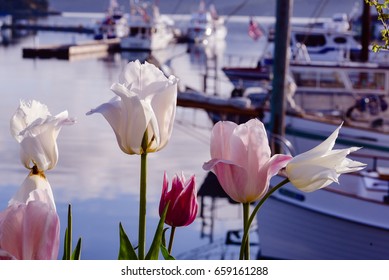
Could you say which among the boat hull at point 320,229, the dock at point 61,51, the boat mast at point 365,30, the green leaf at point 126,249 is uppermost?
the green leaf at point 126,249

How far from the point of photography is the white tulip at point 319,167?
0.68 m

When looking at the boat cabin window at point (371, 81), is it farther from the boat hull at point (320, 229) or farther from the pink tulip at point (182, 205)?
the pink tulip at point (182, 205)

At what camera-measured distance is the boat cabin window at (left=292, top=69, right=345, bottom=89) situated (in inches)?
328

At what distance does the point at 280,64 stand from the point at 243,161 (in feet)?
15.0

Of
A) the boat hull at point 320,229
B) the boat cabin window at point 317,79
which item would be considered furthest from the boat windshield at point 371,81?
the boat hull at point 320,229

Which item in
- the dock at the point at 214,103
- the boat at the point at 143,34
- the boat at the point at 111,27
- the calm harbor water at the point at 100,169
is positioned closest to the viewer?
the dock at the point at 214,103

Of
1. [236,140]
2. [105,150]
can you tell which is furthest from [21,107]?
[105,150]

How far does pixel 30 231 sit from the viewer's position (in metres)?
0.64

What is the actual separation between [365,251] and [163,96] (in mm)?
4669

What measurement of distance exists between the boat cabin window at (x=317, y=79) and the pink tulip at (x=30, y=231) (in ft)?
25.5

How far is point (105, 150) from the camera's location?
12195mm

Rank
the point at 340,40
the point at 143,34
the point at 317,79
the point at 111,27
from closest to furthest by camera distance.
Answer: the point at 317,79 → the point at 340,40 → the point at 143,34 → the point at 111,27

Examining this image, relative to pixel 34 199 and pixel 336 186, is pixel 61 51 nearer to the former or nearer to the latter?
pixel 336 186

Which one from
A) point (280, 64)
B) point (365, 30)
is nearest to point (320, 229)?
point (280, 64)
